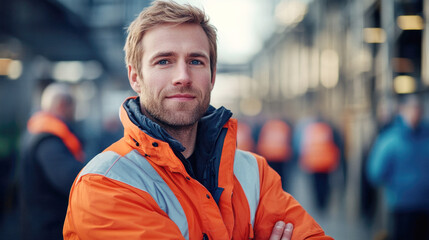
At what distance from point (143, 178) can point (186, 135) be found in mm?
417

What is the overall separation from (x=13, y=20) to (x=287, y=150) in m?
5.99

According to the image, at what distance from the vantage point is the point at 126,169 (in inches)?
64.2

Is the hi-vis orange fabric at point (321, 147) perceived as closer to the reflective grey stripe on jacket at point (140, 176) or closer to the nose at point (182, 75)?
the nose at point (182, 75)

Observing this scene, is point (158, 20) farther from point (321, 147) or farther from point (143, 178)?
point (321, 147)

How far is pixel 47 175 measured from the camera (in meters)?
3.26

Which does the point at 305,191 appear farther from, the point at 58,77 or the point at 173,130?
the point at 173,130

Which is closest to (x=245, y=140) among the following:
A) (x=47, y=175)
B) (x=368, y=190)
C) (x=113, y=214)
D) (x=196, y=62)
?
(x=368, y=190)

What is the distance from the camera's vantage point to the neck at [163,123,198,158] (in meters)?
1.95

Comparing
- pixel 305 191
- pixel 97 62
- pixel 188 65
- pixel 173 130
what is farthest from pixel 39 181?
pixel 97 62

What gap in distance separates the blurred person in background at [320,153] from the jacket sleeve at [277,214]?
5.85 meters

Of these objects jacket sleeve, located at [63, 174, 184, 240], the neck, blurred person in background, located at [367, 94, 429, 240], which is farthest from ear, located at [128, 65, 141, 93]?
blurred person in background, located at [367, 94, 429, 240]

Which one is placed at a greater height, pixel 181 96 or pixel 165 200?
pixel 181 96

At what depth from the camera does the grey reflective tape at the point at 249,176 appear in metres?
1.88

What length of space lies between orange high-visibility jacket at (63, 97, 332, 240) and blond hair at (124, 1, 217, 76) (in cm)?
35
